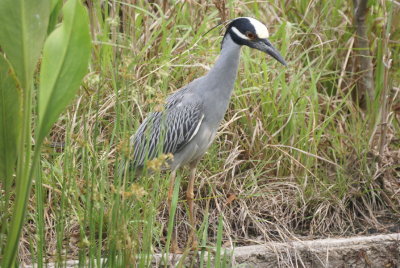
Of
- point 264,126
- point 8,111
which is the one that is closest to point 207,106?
point 264,126

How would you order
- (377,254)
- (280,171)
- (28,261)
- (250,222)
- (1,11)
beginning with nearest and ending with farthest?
(1,11) < (28,261) < (377,254) < (250,222) < (280,171)

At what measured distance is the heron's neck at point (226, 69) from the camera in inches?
156

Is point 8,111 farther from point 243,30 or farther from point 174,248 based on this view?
point 243,30

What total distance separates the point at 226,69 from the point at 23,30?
70.2 inches

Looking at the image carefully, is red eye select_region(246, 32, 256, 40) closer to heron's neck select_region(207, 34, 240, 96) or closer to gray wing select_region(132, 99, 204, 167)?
heron's neck select_region(207, 34, 240, 96)

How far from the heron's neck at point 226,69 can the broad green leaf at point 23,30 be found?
5.61 ft

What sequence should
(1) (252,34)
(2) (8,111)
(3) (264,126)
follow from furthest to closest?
1. (3) (264,126)
2. (1) (252,34)
3. (2) (8,111)

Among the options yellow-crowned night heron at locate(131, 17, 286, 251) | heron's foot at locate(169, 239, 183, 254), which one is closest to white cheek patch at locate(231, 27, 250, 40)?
yellow-crowned night heron at locate(131, 17, 286, 251)

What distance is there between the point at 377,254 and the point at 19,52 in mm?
2223

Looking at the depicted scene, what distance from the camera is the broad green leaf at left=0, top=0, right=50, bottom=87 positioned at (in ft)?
7.55

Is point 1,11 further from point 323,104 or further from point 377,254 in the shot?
point 323,104

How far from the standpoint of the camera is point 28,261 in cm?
361

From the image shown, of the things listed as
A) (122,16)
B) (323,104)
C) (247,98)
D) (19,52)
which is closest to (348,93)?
(323,104)

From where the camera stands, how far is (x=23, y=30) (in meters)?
2.31
